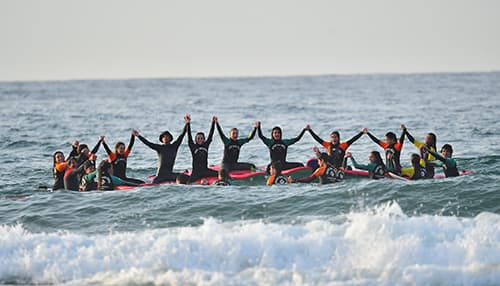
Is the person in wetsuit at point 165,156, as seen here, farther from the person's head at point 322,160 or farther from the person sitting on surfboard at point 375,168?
the person sitting on surfboard at point 375,168

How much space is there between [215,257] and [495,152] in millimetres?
13311

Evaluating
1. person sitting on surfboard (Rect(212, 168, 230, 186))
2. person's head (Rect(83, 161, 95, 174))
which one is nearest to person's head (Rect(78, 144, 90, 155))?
person's head (Rect(83, 161, 95, 174))

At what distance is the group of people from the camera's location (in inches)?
601

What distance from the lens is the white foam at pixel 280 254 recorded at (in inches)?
384

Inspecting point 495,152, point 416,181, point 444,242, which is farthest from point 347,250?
point 495,152

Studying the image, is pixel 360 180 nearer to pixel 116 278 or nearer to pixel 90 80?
pixel 116 278

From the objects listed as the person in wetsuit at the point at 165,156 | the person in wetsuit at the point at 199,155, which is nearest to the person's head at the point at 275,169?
the person in wetsuit at the point at 199,155

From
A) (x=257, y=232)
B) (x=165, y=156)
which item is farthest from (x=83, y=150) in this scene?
(x=257, y=232)

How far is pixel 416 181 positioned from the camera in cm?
1455

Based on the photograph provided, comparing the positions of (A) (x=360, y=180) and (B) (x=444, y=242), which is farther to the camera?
(A) (x=360, y=180)

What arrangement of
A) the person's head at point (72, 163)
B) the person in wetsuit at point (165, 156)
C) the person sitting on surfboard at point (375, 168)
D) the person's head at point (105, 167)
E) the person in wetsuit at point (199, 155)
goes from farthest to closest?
the person in wetsuit at point (165, 156) → the person in wetsuit at point (199, 155) → the person's head at point (72, 163) → the person's head at point (105, 167) → the person sitting on surfboard at point (375, 168)

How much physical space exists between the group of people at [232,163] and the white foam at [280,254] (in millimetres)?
3737

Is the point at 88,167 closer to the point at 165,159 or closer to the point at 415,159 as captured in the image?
the point at 165,159

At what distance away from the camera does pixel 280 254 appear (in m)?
10.4
